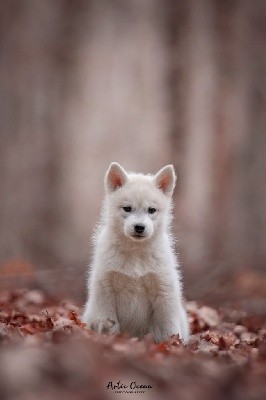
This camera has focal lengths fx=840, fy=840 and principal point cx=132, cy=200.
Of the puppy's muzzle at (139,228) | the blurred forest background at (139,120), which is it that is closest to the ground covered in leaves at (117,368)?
the puppy's muzzle at (139,228)

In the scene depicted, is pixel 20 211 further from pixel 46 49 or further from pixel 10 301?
pixel 10 301

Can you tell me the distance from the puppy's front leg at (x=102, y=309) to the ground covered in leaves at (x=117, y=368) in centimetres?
20

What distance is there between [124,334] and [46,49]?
20.4 meters

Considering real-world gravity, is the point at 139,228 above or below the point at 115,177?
below

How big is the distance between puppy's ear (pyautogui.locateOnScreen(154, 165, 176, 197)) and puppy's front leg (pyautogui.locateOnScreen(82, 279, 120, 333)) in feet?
3.25

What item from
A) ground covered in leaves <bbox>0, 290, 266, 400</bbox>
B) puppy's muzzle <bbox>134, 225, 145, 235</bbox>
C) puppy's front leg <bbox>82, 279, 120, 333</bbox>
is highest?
puppy's muzzle <bbox>134, 225, 145, 235</bbox>

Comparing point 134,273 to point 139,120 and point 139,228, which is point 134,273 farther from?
point 139,120

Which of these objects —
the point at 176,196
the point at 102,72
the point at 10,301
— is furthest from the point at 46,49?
the point at 10,301

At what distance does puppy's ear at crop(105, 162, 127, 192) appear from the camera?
6869 mm

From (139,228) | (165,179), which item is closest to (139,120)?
(165,179)

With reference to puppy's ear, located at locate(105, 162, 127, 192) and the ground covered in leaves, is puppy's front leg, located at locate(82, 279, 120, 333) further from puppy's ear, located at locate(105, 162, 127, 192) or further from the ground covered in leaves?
puppy's ear, located at locate(105, 162, 127, 192)

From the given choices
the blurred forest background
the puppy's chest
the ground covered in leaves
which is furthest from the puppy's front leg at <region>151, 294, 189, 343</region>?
the blurred forest background

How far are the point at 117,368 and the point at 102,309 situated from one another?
80.5 inches

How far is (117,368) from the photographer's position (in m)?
4.47
